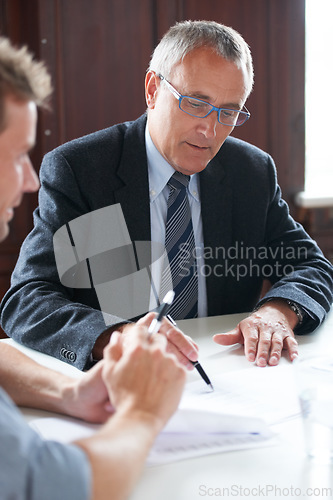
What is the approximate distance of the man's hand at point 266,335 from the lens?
1.46 m

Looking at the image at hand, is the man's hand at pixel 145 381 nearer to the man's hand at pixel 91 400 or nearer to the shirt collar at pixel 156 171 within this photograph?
the man's hand at pixel 91 400

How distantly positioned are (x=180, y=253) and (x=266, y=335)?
1.66ft

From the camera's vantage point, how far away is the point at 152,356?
95cm

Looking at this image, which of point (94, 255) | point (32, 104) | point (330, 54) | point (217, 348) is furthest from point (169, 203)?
point (330, 54)

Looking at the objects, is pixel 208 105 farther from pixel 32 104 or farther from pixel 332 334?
pixel 32 104

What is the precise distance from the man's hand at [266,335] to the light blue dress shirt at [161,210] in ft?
1.03

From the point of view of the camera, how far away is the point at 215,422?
40.8 inches

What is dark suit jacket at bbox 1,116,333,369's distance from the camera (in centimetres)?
155

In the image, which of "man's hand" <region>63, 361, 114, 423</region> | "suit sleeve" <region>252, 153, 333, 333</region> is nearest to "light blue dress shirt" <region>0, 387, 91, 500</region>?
"man's hand" <region>63, 361, 114, 423</region>

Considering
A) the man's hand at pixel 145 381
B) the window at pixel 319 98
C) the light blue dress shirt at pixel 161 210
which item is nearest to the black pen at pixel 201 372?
the man's hand at pixel 145 381

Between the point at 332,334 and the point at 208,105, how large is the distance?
746 millimetres

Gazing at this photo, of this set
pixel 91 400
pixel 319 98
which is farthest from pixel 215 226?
pixel 319 98

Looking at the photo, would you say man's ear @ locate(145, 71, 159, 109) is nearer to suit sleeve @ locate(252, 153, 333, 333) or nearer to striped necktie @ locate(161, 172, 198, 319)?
striped necktie @ locate(161, 172, 198, 319)

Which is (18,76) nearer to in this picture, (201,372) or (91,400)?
(91,400)
